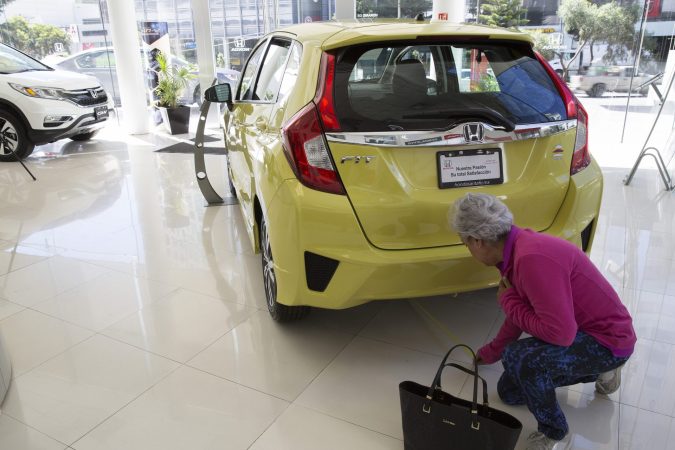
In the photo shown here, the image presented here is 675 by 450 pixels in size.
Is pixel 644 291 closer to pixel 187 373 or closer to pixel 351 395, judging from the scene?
pixel 351 395

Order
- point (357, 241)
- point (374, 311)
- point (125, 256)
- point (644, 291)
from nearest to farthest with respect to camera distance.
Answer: point (357, 241) < point (374, 311) < point (644, 291) < point (125, 256)

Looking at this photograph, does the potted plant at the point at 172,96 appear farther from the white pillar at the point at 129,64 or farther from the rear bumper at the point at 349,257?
the rear bumper at the point at 349,257

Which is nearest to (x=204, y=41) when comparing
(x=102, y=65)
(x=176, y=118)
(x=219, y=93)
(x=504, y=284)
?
(x=176, y=118)

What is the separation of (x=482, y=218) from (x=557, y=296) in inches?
13.2

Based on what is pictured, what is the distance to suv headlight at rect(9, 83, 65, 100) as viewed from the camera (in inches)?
258

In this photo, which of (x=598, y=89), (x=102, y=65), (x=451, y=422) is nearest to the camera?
(x=451, y=422)

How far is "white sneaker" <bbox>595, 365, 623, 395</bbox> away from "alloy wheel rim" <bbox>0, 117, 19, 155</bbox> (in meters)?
6.84

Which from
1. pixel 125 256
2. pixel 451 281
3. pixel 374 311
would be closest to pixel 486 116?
pixel 451 281

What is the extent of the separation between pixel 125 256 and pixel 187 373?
5.29 ft

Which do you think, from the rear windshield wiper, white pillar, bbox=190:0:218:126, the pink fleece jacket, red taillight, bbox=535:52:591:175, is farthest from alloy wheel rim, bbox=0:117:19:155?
the pink fleece jacket

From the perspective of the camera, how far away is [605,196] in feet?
16.6

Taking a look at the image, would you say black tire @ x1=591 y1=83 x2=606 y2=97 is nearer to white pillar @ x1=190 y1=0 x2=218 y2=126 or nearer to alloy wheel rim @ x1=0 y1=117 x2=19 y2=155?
white pillar @ x1=190 y1=0 x2=218 y2=126

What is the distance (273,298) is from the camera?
2.73m

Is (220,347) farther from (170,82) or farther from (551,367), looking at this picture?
(170,82)
